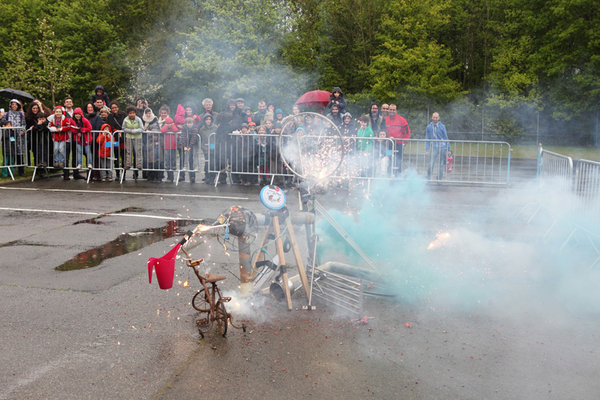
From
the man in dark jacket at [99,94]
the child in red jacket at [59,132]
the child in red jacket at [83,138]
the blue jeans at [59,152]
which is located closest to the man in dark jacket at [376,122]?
the child in red jacket at [83,138]

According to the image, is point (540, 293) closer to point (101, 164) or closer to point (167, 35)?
point (101, 164)

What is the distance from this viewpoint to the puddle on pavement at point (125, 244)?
7.24m

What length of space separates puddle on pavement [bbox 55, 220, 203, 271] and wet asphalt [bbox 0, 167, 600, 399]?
267mm

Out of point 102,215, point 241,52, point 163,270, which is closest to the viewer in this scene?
point 163,270

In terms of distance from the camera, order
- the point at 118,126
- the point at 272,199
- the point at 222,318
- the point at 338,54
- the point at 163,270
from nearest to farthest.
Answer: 1. the point at 163,270
2. the point at 222,318
3. the point at 272,199
4. the point at 118,126
5. the point at 338,54

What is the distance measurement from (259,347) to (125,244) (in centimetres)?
411

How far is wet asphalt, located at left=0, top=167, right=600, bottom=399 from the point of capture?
411 cm

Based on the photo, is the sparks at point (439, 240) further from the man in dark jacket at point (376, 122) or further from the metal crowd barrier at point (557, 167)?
the man in dark jacket at point (376, 122)

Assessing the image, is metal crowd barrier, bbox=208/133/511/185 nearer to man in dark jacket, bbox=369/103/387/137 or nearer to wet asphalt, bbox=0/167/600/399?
man in dark jacket, bbox=369/103/387/137

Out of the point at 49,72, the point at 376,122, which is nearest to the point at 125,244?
the point at 376,122

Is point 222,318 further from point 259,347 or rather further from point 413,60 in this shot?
point 413,60

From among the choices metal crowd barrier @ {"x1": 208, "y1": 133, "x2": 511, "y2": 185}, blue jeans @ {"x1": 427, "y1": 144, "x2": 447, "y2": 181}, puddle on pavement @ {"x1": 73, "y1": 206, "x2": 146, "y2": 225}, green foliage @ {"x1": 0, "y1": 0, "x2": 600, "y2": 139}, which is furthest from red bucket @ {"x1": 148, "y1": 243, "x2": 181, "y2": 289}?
green foliage @ {"x1": 0, "y1": 0, "x2": 600, "y2": 139}

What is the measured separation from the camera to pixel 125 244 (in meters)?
8.25

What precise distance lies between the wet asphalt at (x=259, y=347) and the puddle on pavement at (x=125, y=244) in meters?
0.27
